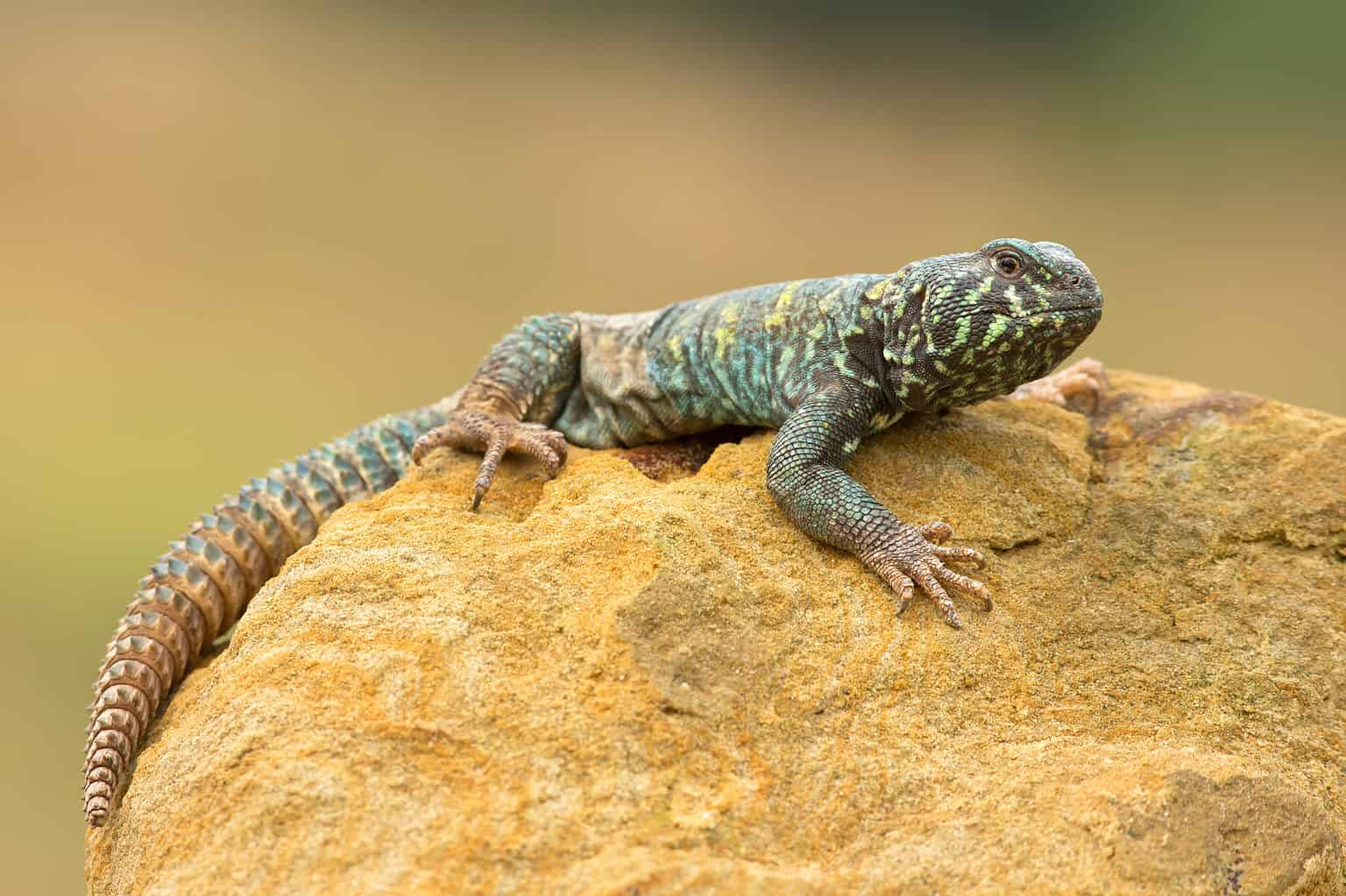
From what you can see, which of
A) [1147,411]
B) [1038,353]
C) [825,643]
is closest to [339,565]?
[825,643]

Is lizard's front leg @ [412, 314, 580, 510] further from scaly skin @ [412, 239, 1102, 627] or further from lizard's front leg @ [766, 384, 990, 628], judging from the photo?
Answer: lizard's front leg @ [766, 384, 990, 628]

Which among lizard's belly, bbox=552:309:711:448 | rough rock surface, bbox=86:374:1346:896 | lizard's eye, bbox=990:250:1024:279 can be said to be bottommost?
rough rock surface, bbox=86:374:1346:896

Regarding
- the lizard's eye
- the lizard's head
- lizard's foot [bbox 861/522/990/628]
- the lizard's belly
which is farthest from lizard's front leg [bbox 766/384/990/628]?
the lizard's belly

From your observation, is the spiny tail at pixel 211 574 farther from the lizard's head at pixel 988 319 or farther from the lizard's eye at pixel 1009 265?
the lizard's eye at pixel 1009 265

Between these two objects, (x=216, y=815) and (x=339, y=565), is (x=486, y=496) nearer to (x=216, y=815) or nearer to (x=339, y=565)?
(x=339, y=565)

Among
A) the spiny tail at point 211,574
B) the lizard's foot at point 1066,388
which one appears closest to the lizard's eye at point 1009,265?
the lizard's foot at point 1066,388

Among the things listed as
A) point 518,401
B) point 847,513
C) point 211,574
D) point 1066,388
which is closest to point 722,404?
point 518,401

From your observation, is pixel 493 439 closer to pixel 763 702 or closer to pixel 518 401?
pixel 518 401
